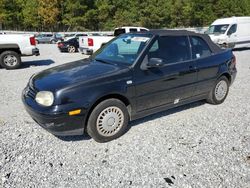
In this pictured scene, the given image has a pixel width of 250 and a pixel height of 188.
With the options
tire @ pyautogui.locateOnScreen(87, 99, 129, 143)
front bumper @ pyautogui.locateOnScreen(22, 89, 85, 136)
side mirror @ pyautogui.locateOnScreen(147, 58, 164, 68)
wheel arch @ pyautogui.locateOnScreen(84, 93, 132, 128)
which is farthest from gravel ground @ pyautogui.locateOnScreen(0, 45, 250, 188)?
side mirror @ pyautogui.locateOnScreen(147, 58, 164, 68)

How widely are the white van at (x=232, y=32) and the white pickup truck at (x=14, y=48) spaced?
10.5 m

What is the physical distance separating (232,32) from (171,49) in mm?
12889

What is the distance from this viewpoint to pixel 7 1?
50.0m

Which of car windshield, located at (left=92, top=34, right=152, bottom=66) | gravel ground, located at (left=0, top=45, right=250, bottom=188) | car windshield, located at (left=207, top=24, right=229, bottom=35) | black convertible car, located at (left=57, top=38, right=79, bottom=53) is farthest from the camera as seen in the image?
black convertible car, located at (left=57, top=38, right=79, bottom=53)

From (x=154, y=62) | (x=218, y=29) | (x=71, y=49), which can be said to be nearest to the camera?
(x=154, y=62)

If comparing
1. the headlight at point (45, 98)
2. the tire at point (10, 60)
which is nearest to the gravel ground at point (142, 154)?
the headlight at point (45, 98)

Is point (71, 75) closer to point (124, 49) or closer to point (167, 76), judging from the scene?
point (124, 49)

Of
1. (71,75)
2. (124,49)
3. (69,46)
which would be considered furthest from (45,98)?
(69,46)

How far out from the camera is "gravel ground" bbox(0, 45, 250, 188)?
3.06m

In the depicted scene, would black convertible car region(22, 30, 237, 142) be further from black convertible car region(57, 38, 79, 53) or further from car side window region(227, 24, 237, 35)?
black convertible car region(57, 38, 79, 53)

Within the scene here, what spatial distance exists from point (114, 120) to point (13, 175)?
5.33 ft

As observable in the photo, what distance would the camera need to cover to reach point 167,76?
174 inches

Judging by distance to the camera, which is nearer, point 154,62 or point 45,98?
point 45,98

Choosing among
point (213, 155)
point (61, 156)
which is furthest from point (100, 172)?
point (213, 155)
